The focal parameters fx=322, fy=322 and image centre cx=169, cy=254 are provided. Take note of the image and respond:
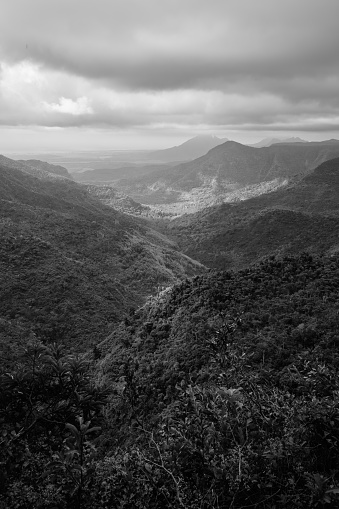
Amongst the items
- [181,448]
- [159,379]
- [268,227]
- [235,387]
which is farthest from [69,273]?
[268,227]

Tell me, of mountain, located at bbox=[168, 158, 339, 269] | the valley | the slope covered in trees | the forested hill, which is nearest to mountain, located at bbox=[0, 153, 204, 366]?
the valley

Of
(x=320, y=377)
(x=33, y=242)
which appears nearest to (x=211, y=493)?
(x=320, y=377)

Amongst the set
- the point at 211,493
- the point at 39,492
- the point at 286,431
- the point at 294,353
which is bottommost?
the point at 294,353

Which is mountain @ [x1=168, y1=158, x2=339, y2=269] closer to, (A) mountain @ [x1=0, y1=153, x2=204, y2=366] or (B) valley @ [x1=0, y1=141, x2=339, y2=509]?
(A) mountain @ [x1=0, y1=153, x2=204, y2=366]

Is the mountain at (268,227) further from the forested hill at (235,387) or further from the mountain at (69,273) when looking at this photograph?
the forested hill at (235,387)

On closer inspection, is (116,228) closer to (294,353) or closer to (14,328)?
(14,328)

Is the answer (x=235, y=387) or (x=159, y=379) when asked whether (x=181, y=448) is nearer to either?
(x=235, y=387)

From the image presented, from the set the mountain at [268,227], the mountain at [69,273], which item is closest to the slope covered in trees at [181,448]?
the mountain at [69,273]
